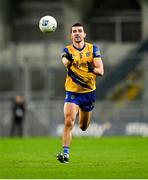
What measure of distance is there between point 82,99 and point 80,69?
589mm

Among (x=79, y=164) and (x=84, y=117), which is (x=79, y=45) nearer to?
(x=84, y=117)

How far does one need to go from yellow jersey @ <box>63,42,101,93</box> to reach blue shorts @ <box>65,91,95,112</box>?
8 cm


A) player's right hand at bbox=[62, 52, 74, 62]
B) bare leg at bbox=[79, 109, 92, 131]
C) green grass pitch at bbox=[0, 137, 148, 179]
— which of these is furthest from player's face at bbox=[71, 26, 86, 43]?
green grass pitch at bbox=[0, 137, 148, 179]

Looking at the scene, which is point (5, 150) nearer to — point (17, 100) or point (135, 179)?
point (135, 179)

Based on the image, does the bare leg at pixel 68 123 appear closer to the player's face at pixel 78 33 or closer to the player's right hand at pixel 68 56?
the player's right hand at pixel 68 56

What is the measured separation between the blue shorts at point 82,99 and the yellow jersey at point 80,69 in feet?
0.27

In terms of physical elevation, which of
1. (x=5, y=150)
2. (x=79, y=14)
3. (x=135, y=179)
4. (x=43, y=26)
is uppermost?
(x=79, y=14)

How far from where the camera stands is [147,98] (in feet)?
116

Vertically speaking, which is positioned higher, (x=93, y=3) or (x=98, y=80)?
(x=93, y=3)

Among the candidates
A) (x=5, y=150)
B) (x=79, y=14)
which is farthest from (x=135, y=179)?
(x=79, y=14)

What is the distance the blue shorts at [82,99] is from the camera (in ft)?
56.1

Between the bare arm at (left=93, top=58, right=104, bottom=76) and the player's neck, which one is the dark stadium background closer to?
the player's neck

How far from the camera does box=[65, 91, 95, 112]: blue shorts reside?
1711 cm

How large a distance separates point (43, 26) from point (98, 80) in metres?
23.2
